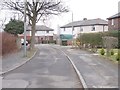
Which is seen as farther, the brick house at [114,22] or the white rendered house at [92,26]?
the white rendered house at [92,26]

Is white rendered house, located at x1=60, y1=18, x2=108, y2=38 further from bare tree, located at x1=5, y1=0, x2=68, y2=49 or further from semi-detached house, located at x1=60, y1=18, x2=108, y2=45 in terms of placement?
bare tree, located at x1=5, y1=0, x2=68, y2=49

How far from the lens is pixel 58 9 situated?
143ft

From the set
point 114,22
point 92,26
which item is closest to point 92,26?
point 92,26

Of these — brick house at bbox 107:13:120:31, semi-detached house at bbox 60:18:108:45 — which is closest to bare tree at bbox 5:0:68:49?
brick house at bbox 107:13:120:31

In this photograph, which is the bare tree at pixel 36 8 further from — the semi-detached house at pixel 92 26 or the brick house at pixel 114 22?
the semi-detached house at pixel 92 26

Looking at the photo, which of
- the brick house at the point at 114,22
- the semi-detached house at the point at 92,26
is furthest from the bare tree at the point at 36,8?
the semi-detached house at the point at 92,26

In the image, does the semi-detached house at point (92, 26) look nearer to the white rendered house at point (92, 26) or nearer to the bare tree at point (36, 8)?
the white rendered house at point (92, 26)

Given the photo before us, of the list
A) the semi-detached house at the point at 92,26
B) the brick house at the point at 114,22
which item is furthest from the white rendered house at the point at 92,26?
the brick house at the point at 114,22

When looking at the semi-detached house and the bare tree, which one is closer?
the bare tree

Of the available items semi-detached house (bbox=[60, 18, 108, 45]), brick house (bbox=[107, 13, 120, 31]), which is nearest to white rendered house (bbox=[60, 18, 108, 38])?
semi-detached house (bbox=[60, 18, 108, 45])

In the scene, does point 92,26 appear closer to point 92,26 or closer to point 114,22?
point 92,26

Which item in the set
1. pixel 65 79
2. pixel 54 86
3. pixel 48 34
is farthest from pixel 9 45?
pixel 48 34

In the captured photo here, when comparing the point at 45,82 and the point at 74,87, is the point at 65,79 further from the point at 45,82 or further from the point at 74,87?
the point at 74,87

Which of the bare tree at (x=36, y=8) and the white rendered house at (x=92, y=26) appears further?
the white rendered house at (x=92, y=26)
